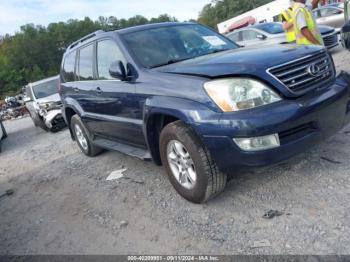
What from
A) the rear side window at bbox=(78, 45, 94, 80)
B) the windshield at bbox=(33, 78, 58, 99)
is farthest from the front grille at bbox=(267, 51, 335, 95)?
the windshield at bbox=(33, 78, 58, 99)

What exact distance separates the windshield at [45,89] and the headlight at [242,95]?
9.50 metres

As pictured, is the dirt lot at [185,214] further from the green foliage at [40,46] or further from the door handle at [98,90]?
the green foliage at [40,46]

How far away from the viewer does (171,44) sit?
457 cm

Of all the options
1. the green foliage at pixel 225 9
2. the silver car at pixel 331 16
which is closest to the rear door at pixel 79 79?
the silver car at pixel 331 16

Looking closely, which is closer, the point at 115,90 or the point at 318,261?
the point at 318,261

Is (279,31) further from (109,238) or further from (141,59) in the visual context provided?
(109,238)

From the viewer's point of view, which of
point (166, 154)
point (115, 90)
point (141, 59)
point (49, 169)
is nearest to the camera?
point (166, 154)

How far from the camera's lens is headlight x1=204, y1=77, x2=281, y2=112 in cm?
320

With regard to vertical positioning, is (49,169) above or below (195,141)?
below

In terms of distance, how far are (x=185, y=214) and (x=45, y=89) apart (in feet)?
30.9

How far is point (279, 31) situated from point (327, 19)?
239 inches

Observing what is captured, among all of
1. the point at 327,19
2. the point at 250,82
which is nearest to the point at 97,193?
the point at 250,82

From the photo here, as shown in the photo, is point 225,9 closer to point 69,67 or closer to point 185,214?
point 69,67

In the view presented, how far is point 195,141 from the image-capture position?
348 centimetres
